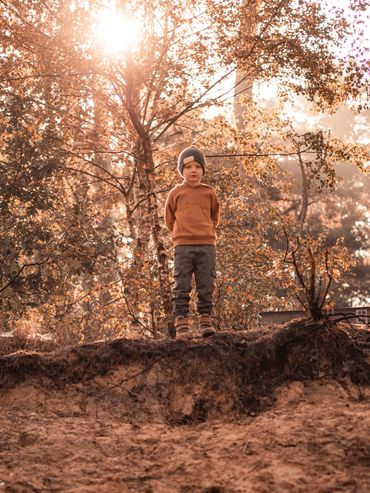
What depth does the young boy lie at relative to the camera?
6230mm

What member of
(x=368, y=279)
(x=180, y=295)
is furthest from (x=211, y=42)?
(x=368, y=279)

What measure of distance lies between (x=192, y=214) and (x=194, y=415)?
2.33 metres

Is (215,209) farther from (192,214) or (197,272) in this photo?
(197,272)

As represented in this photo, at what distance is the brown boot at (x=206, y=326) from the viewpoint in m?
5.73

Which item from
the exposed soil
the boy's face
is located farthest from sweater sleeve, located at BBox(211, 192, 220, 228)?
the exposed soil

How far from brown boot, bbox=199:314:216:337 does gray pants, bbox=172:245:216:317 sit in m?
0.12

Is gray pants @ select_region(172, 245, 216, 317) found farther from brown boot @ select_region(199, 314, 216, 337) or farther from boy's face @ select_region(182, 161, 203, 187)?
boy's face @ select_region(182, 161, 203, 187)

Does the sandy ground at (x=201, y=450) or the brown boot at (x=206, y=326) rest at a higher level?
the brown boot at (x=206, y=326)

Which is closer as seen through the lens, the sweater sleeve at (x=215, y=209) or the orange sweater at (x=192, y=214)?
the orange sweater at (x=192, y=214)

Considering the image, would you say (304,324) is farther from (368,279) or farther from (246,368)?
(368,279)

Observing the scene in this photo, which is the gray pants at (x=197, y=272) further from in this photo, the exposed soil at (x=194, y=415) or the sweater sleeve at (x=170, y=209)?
the exposed soil at (x=194, y=415)

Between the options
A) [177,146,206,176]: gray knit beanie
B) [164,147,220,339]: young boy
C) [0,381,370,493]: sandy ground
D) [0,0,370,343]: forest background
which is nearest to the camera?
[0,381,370,493]: sandy ground

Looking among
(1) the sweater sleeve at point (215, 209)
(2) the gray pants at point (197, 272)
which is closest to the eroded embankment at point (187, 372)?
(2) the gray pants at point (197, 272)

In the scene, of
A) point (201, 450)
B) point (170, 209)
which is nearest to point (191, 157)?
point (170, 209)
